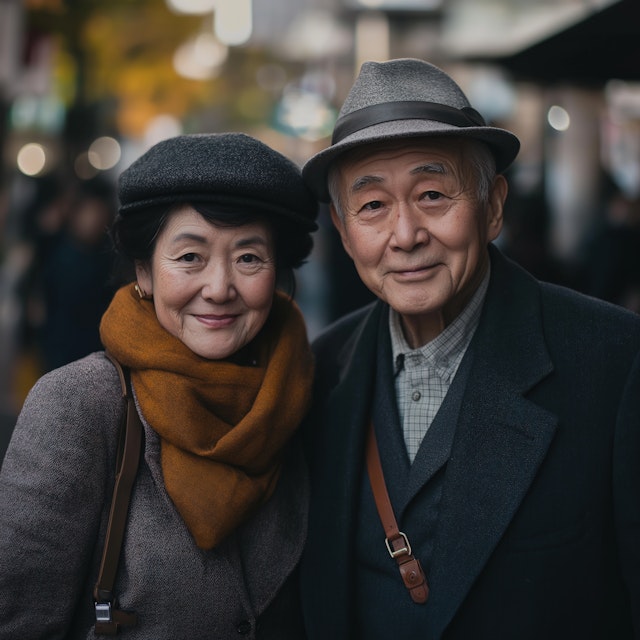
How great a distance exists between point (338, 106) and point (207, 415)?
10.3 meters

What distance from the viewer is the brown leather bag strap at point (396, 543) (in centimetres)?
266

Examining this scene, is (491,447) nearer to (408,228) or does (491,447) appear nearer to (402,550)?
(402,550)

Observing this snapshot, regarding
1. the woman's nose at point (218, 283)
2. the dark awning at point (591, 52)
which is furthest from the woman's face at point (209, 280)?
the dark awning at point (591, 52)

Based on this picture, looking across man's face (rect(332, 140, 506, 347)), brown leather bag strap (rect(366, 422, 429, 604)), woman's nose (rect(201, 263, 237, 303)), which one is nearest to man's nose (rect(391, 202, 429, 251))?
man's face (rect(332, 140, 506, 347))

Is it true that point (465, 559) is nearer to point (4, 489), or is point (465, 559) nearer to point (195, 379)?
point (195, 379)

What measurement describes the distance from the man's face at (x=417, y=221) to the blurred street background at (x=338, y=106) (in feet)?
2.76

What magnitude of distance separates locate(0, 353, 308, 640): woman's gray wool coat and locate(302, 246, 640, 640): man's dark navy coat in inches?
11.5

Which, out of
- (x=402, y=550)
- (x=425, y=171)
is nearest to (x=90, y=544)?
(x=402, y=550)

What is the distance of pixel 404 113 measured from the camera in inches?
109

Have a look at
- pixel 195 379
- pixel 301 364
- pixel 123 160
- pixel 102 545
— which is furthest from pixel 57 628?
pixel 123 160

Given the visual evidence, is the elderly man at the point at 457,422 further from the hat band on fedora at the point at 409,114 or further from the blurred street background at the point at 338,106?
the blurred street background at the point at 338,106

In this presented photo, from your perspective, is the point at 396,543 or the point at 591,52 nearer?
the point at 396,543

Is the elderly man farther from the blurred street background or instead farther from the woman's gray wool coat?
the blurred street background

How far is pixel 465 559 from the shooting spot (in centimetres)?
258
